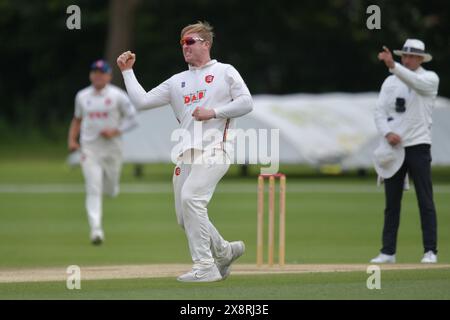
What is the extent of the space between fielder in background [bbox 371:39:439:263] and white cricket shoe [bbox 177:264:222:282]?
11.0 ft

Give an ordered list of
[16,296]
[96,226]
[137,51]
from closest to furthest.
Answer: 1. [16,296]
2. [96,226]
3. [137,51]

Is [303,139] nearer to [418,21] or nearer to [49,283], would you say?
[418,21]

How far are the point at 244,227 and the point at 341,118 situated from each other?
1420 cm

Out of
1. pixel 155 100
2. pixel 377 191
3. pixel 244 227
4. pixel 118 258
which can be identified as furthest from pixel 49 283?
pixel 377 191

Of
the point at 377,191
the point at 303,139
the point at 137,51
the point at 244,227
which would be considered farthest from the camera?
the point at 137,51

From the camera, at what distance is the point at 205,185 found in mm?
10773

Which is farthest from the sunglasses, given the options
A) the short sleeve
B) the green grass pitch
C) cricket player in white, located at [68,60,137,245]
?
cricket player in white, located at [68,60,137,245]

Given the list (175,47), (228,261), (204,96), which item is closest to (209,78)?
(204,96)

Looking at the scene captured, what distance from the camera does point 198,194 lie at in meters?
10.8

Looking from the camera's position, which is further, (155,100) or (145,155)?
(145,155)

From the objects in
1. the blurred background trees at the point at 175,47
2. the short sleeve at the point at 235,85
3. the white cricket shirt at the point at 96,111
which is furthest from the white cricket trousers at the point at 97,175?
the blurred background trees at the point at 175,47

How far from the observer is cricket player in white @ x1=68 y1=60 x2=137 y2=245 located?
17.2 metres

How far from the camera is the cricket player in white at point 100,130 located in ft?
56.6

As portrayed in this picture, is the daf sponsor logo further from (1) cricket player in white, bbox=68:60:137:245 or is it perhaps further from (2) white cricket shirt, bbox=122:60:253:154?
(1) cricket player in white, bbox=68:60:137:245
